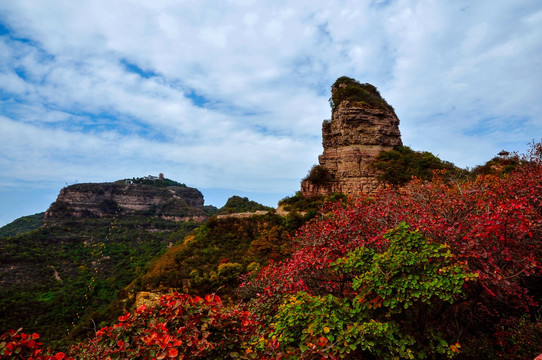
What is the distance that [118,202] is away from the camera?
86.0 metres

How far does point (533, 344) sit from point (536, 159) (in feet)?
23.8

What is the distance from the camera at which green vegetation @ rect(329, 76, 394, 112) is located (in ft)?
94.5

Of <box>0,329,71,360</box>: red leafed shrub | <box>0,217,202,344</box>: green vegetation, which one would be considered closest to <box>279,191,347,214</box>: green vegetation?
<box>0,217,202,344</box>: green vegetation

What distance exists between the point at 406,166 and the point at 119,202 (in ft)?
290

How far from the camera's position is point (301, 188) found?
92.1 ft

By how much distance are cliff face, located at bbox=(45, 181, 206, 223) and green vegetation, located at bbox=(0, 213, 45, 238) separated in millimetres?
15355

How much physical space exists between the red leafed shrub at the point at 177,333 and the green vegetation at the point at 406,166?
22.4 metres

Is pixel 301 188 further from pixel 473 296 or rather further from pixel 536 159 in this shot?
pixel 473 296

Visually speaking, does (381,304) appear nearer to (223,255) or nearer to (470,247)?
(470,247)

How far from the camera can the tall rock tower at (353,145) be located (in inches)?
1027

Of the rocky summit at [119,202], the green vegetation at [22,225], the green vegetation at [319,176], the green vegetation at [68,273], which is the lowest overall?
the green vegetation at [68,273]

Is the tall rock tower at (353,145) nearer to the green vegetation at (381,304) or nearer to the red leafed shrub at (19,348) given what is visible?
the green vegetation at (381,304)

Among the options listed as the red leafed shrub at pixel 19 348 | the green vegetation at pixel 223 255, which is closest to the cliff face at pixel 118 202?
the green vegetation at pixel 223 255

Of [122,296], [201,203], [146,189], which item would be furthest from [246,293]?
[201,203]
